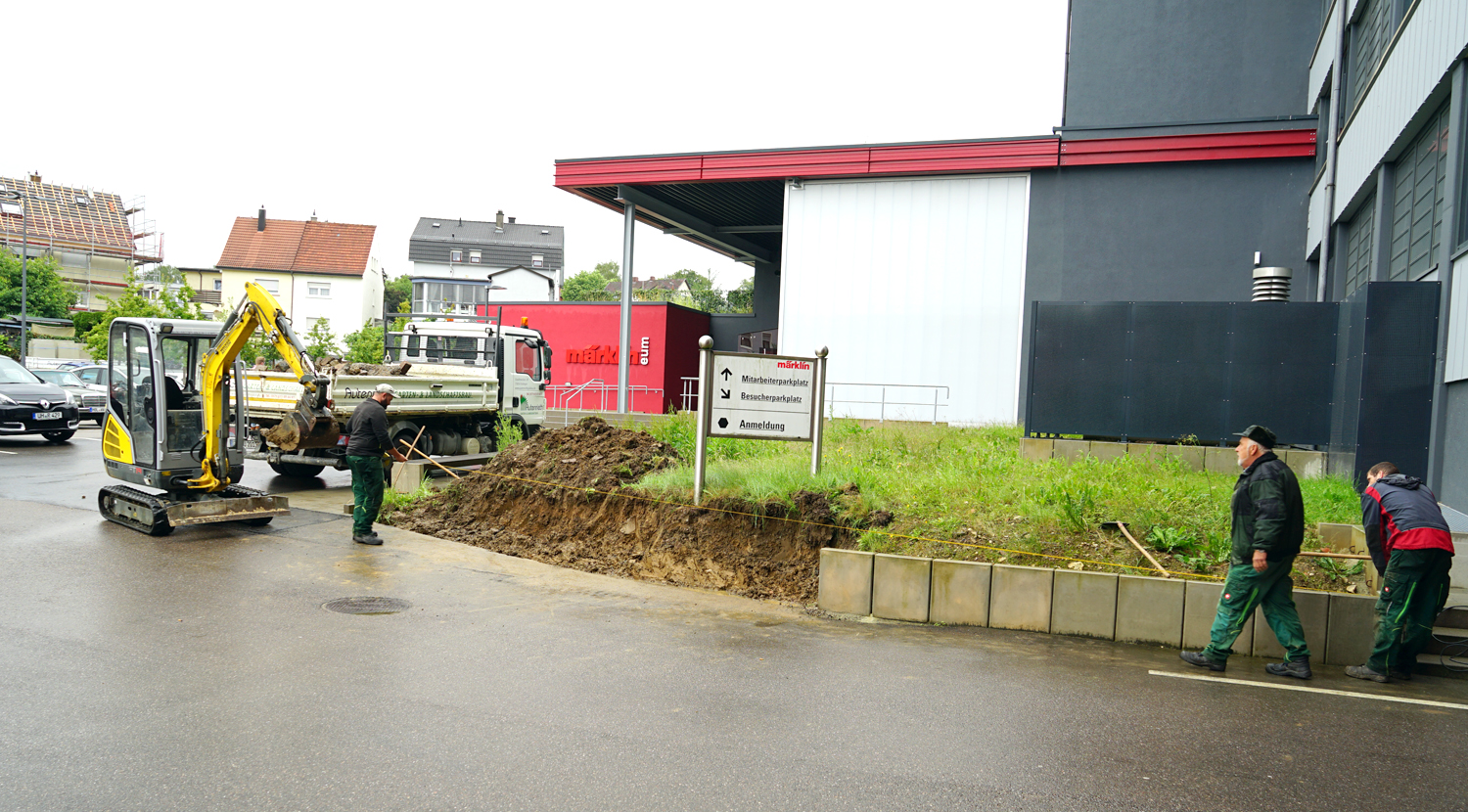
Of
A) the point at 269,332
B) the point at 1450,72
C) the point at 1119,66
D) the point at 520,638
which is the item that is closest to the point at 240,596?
the point at 520,638

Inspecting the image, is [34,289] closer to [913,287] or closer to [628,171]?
[628,171]

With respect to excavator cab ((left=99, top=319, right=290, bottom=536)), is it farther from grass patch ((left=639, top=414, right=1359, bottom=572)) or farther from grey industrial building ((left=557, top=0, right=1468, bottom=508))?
grey industrial building ((left=557, top=0, right=1468, bottom=508))

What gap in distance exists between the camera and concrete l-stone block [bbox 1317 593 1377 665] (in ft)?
21.4

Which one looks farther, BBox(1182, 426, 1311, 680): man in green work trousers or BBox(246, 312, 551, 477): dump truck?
BBox(246, 312, 551, 477): dump truck

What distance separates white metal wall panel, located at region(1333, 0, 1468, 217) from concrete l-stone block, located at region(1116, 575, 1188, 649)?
262 inches

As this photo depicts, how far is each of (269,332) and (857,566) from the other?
765 centimetres

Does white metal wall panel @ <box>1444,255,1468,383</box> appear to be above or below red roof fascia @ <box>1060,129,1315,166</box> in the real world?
below

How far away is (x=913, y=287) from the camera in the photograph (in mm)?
21641

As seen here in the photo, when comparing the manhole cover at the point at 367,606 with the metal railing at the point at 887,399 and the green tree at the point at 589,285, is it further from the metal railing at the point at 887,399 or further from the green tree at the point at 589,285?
the green tree at the point at 589,285

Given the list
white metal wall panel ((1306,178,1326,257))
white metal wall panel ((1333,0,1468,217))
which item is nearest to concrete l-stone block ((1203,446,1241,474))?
white metal wall panel ((1333,0,1468,217))

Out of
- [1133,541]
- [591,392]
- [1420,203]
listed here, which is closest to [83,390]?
[591,392]

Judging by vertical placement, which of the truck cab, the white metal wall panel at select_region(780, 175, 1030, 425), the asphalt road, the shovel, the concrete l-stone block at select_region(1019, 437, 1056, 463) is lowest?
the asphalt road

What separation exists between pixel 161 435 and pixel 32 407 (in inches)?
443

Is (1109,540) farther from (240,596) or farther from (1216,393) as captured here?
(240,596)
